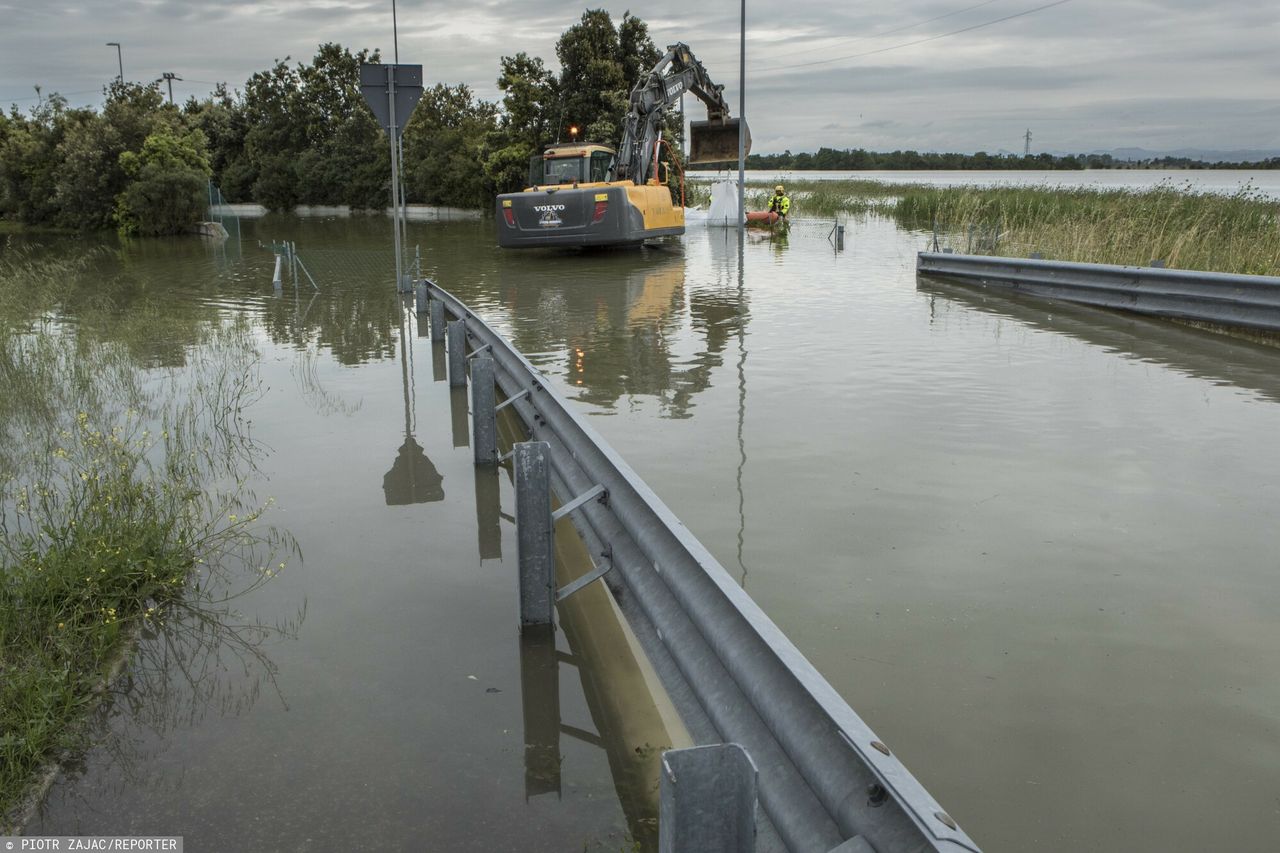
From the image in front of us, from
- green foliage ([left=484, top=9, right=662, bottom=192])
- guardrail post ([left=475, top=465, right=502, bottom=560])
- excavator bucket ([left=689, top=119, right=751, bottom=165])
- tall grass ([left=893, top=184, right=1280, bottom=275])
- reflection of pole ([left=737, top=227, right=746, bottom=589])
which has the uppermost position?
green foliage ([left=484, top=9, right=662, bottom=192])

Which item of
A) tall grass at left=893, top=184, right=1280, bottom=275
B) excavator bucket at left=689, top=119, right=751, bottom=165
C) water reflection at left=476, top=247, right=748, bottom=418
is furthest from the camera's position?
excavator bucket at left=689, top=119, right=751, bottom=165

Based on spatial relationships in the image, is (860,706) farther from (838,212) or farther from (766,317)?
(838,212)

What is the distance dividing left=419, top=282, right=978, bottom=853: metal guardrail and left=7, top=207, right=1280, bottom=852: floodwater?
54 cm

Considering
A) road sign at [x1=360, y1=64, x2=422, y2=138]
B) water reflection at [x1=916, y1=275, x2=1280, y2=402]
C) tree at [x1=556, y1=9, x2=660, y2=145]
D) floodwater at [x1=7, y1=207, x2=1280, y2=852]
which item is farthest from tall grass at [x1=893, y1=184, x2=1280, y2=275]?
tree at [x1=556, y1=9, x2=660, y2=145]

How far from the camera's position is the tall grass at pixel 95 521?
13.4 ft

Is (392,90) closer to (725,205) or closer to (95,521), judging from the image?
(95,521)

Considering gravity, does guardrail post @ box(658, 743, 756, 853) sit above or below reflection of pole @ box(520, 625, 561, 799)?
above

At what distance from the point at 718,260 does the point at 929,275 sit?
5.92 m

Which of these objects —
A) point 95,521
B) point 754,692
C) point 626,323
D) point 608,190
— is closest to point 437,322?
point 626,323

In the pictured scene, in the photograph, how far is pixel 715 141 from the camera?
31078 millimetres

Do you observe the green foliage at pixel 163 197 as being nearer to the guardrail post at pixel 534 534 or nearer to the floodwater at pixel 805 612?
the floodwater at pixel 805 612

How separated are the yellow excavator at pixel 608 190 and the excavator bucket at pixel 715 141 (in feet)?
8.31

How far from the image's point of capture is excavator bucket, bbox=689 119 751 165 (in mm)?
30688

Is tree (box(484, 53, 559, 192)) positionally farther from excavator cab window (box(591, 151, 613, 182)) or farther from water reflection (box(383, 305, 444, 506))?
water reflection (box(383, 305, 444, 506))
